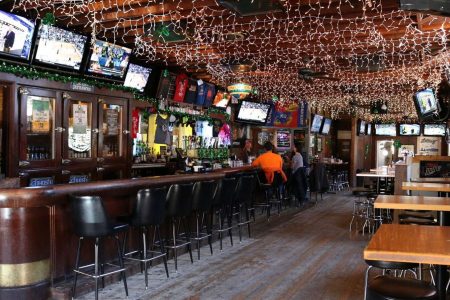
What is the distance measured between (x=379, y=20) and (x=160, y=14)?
9.02ft

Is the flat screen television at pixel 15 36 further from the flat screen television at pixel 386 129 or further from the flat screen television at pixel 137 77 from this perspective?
the flat screen television at pixel 386 129

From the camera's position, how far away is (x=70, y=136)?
7.13m

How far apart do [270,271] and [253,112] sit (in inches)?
319

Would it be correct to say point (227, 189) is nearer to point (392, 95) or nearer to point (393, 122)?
point (392, 95)

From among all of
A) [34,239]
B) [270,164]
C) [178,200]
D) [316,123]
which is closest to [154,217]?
[178,200]

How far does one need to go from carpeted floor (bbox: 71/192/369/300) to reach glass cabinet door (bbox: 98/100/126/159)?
7.53ft

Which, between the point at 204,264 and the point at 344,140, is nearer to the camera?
Result: the point at 204,264

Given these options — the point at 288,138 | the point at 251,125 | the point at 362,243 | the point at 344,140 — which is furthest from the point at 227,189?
the point at 344,140

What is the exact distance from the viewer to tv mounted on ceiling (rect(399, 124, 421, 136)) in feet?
64.5

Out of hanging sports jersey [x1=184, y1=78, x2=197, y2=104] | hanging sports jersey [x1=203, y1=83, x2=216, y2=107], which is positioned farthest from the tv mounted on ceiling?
hanging sports jersey [x1=184, y1=78, x2=197, y2=104]

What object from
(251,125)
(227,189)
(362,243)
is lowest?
(362,243)

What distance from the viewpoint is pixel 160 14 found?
591 centimetres

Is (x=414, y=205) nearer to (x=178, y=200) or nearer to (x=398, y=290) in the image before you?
(x=398, y=290)

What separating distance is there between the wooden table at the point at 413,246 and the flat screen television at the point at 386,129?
17.6 meters
